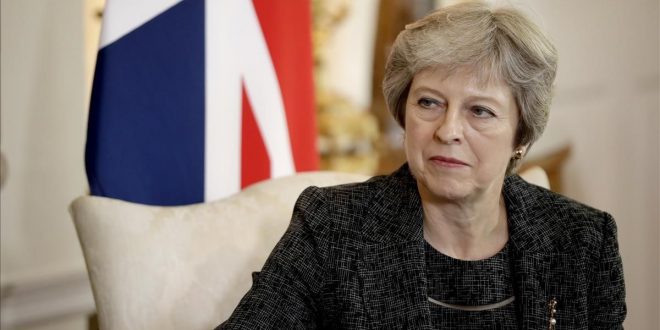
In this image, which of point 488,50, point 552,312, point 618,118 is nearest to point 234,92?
point 488,50

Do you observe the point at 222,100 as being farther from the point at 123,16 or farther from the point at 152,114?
the point at 123,16

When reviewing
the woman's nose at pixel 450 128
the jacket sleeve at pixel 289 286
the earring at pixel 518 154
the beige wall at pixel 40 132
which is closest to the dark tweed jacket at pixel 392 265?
the jacket sleeve at pixel 289 286

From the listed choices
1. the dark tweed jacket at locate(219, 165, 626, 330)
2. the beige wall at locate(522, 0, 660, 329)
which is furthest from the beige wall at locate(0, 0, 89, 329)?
the beige wall at locate(522, 0, 660, 329)

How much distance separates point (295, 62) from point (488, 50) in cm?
97

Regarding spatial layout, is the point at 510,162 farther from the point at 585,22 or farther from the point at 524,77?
the point at 585,22

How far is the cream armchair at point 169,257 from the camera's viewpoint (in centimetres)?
177

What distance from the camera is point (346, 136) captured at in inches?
164

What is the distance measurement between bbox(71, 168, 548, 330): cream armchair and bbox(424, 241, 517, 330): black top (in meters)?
0.40

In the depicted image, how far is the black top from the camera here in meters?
1.76

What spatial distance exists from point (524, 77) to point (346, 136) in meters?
2.50

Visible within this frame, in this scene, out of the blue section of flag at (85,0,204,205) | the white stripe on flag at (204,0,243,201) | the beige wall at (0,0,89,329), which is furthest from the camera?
Answer: the beige wall at (0,0,89,329)

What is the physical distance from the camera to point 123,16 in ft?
6.91

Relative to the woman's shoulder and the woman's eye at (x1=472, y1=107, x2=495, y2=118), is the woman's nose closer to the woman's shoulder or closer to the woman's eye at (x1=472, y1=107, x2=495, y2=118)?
the woman's eye at (x1=472, y1=107, x2=495, y2=118)

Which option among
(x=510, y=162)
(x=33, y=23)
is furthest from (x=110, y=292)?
(x=33, y=23)
